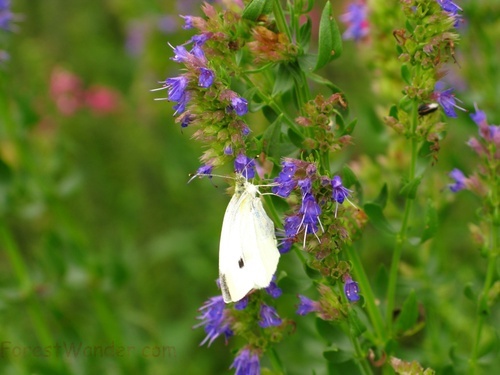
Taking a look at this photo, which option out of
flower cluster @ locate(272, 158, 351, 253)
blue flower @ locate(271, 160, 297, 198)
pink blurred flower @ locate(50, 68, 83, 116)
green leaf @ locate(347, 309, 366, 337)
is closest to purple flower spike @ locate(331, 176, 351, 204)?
flower cluster @ locate(272, 158, 351, 253)

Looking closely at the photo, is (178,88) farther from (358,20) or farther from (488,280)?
(358,20)

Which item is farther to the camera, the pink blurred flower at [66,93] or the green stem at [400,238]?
the pink blurred flower at [66,93]

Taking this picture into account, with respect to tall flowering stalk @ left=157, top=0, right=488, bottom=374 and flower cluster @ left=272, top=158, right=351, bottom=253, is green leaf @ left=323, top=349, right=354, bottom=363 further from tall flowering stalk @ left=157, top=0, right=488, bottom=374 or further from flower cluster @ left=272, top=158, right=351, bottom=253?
flower cluster @ left=272, top=158, right=351, bottom=253

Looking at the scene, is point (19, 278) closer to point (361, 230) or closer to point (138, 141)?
point (361, 230)

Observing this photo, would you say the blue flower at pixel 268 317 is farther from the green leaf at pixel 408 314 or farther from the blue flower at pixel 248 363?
the green leaf at pixel 408 314

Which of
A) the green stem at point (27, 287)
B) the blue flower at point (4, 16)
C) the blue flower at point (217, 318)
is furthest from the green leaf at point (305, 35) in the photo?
the green stem at point (27, 287)

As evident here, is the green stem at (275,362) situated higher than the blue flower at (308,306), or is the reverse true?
the blue flower at (308,306)

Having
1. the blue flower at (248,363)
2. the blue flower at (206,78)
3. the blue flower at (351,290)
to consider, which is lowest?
the blue flower at (248,363)
